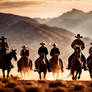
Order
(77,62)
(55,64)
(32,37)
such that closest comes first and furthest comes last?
(77,62)
(55,64)
(32,37)

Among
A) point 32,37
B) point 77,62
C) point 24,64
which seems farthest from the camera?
point 32,37

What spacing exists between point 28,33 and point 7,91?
133 meters

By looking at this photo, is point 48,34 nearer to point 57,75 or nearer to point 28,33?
point 28,33

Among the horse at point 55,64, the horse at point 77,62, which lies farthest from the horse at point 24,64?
the horse at point 77,62

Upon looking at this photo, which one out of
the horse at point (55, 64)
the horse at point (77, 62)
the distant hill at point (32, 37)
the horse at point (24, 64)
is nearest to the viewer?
Answer: the horse at point (77, 62)

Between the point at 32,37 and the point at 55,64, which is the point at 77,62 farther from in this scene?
the point at 32,37

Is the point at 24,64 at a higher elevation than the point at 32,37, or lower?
lower

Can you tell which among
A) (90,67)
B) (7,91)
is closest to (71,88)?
(7,91)

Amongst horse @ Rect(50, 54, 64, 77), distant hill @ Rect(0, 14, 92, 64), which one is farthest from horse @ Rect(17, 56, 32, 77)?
distant hill @ Rect(0, 14, 92, 64)

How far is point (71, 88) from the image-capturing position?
12.3 meters

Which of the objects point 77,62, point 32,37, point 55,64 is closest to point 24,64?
point 55,64

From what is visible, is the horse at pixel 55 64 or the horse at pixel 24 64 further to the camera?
the horse at pixel 24 64

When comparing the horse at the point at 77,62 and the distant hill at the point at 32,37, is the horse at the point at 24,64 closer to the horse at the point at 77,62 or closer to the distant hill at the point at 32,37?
the horse at the point at 77,62

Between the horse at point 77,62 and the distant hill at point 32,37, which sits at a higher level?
the distant hill at point 32,37
